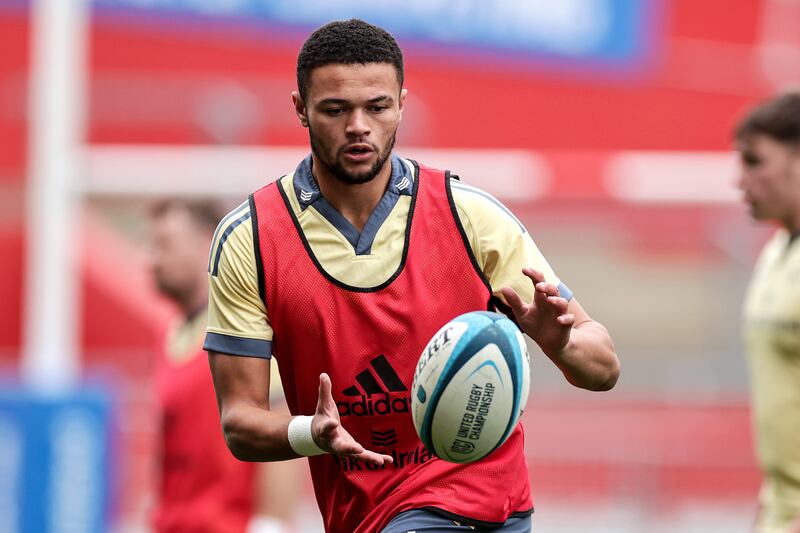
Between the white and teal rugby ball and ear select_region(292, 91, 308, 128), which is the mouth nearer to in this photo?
ear select_region(292, 91, 308, 128)

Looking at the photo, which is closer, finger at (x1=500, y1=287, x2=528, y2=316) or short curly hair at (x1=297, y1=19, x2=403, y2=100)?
finger at (x1=500, y1=287, x2=528, y2=316)

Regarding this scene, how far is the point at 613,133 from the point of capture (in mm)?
19766

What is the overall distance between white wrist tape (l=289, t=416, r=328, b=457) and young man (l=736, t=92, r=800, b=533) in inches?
82.4

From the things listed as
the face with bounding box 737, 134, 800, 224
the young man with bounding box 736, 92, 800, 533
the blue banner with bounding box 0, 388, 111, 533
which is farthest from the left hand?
the blue banner with bounding box 0, 388, 111, 533

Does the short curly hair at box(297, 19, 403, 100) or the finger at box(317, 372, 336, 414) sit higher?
the short curly hair at box(297, 19, 403, 100)

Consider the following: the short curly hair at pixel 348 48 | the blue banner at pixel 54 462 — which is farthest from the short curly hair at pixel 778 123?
the blue banner at pixel 54 462

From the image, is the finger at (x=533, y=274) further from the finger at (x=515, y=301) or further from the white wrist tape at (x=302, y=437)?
the white wrist tape at (x=302, y=437)

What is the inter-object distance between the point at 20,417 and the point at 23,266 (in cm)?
561

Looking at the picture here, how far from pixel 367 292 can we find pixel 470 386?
1.63ft

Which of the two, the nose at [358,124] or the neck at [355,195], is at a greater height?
the nose at [358,124]

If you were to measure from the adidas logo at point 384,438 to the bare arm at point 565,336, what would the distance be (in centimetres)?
50

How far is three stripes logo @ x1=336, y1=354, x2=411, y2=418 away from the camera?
4.04 metres

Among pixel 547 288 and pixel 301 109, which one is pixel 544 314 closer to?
pixel 547 288

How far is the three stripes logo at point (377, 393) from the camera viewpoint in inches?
159
